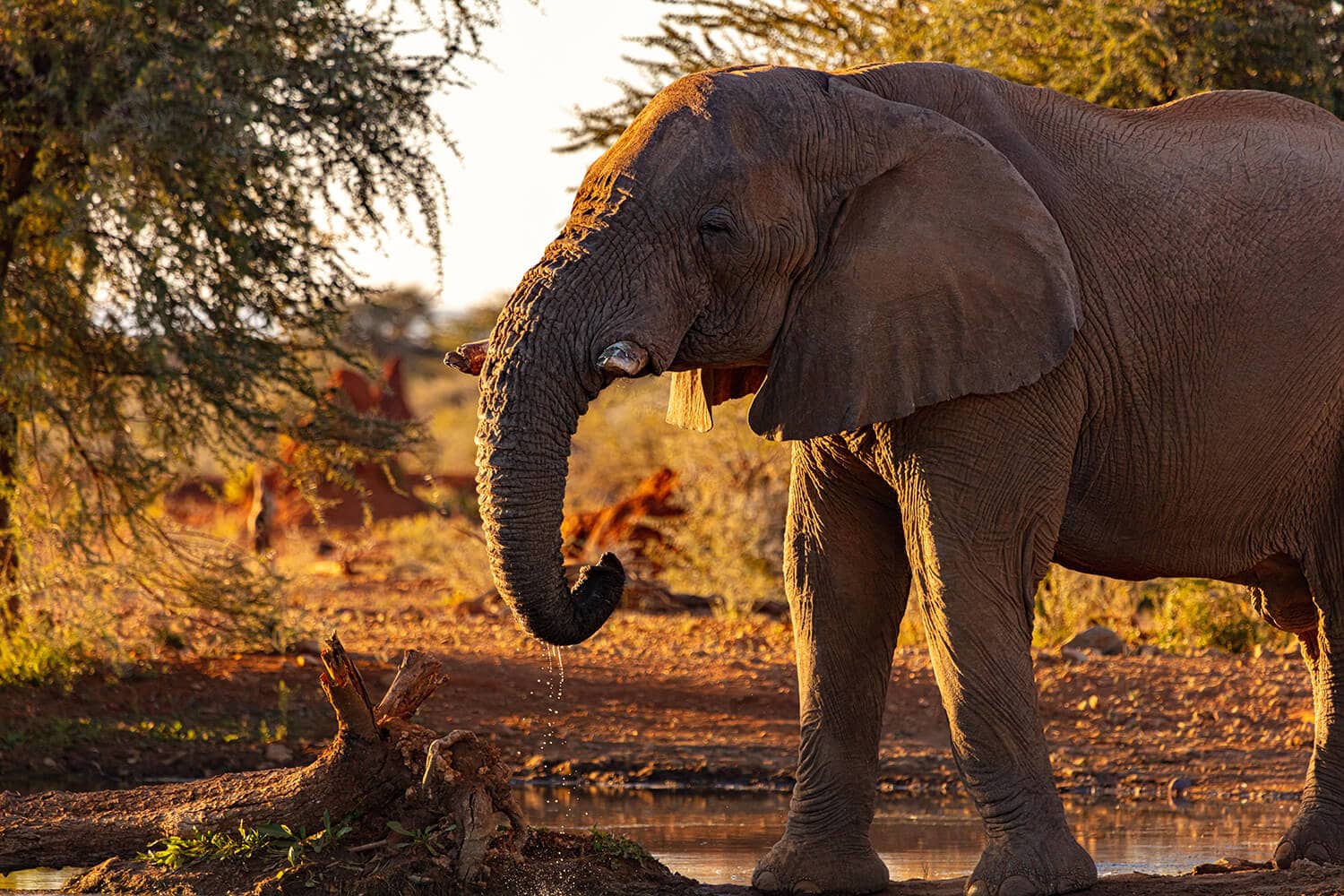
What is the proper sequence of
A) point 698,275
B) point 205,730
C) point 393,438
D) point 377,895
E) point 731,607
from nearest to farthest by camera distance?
point 698,275 < point 377,895 < point 205,730 < point 393,438 < point 731,607

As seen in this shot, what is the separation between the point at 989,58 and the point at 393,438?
476 centimetres

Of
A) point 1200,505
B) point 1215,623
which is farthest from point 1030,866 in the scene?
point 1215,623

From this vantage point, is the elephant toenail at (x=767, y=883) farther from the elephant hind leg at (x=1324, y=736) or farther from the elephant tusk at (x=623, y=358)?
the elephant tusk at (x=623, y=358)

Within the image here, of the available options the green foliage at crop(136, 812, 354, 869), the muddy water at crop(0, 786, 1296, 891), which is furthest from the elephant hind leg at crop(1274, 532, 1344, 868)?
the green foliage at crop(136, 812, 354, 869)

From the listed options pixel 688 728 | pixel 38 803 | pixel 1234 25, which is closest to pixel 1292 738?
pixel 688 728

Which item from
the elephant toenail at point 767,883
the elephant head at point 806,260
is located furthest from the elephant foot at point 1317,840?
the elephant head at point 806,260

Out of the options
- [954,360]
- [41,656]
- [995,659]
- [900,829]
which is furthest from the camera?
[41,656]

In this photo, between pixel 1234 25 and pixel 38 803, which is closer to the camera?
pixel 38 803

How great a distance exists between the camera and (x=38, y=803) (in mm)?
7273

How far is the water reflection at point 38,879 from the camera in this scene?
22.7 feet

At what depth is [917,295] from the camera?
19.0ft

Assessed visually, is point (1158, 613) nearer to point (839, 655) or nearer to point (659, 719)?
point (659, 719)

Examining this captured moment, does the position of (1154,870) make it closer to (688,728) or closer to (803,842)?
(803,842)

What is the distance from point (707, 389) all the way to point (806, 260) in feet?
2.47
